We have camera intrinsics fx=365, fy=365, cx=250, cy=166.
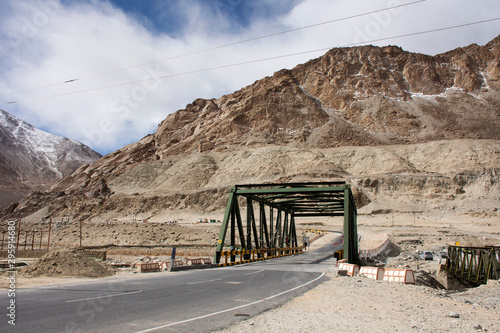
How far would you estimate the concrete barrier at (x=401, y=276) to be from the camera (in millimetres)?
13406

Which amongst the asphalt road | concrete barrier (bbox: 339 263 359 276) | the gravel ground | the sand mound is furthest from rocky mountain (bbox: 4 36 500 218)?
the asphalt road

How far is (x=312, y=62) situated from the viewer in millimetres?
154375

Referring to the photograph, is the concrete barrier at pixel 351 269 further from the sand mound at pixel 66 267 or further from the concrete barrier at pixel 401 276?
the sand mound at pixel 66 267

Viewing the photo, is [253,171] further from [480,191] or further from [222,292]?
Answer: [222,292]

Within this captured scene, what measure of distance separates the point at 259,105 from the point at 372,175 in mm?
52338

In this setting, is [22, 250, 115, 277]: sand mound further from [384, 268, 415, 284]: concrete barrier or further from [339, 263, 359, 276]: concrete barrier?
[384, 268, 415, 284]: concrete barrier

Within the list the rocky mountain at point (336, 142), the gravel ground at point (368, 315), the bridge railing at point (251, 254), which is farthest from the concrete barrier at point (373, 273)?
the rocky mountain at point (336, 142)

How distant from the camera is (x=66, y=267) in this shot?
15.2 m

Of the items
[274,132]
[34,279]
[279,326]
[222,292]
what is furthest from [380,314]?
[274,132]

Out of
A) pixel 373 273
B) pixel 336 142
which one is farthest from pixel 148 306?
pixel 336 142

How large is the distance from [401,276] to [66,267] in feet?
43.9

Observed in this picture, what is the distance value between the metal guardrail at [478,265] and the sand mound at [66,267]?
18591 mm

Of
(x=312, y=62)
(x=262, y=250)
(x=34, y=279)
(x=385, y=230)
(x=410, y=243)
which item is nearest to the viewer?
(x=34, y=279)

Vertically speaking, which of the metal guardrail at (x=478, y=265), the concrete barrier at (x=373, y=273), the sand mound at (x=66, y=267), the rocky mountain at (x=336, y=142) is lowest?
the metal guardrail at (x=478, y=265)
